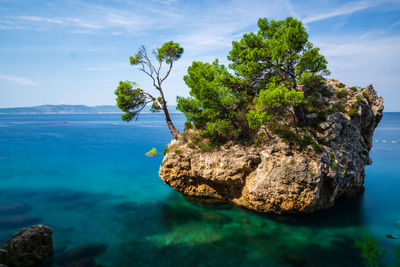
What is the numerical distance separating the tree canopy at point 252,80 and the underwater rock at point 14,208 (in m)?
13.9

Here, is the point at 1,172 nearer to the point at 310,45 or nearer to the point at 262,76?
the point at 262,76

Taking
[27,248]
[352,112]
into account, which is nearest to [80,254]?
[27,248]

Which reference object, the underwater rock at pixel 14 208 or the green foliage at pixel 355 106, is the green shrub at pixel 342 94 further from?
the underwater rock at pixel 14 208

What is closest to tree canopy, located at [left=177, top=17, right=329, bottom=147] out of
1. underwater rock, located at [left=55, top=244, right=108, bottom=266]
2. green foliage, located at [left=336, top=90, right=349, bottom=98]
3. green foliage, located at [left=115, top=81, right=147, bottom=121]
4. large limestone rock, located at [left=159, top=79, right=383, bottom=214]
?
large limestone rock, located at [left=159, top=79, right=383, bottom=214]

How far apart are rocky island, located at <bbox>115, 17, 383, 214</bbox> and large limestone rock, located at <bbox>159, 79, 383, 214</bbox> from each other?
0.06 m

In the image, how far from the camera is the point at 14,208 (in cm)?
1741

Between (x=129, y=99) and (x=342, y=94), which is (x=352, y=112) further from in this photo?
(x=129, y=99)

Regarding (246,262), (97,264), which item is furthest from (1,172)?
(246,262)

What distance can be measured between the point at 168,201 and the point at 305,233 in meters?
10.5

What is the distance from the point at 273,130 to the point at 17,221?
18391 mm

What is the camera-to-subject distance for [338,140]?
1683cm

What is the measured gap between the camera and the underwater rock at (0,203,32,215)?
16620 mm

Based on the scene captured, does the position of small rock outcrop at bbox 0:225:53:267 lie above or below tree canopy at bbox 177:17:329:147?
below

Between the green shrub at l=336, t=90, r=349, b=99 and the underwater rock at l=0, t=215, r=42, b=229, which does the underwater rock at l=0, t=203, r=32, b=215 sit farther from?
the green shrub at l=336, t=90, r=349, b=99
